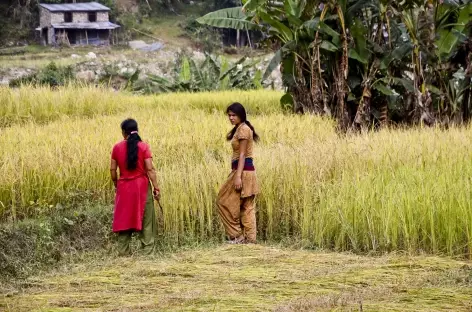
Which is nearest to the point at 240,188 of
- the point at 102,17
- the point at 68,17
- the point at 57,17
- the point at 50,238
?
the point at 50,238

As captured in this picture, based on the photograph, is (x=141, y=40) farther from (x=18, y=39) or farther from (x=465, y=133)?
(x=465, y=133)

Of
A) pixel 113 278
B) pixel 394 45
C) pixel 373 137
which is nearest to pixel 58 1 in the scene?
pixel 394 45

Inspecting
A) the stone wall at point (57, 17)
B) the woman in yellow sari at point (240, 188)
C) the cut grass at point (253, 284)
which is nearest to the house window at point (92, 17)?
the stone wall at point (57, 17)

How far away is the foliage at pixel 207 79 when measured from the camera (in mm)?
17062

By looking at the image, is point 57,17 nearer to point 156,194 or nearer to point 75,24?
point 75,24

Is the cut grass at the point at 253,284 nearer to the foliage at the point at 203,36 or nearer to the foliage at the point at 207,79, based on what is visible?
the foliage at the point at 207,79

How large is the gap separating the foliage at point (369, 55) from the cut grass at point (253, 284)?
5.84m

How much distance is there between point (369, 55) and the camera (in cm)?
1141

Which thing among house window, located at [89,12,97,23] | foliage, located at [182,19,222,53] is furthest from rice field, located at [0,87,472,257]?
foliage, located at [182,19,222,53]

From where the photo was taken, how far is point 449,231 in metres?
5.79

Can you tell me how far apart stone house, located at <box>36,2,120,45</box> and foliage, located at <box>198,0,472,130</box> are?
21485mm

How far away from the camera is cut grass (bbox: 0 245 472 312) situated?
14.9 ft

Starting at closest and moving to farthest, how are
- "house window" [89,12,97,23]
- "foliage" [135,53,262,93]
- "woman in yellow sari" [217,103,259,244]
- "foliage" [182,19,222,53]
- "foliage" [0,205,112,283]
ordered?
"foliage" [0,205,112,283] < "woman in yellow sari" [217,103,259,244] < "foliage" [135,53,262,93] < "house window" [89,12,97,23] < "foliage" [182,19,222,53]

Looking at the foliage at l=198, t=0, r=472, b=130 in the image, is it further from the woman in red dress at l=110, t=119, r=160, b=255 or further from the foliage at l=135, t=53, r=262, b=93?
the woman in red dress at l=110, t=119, r=160, b=255
